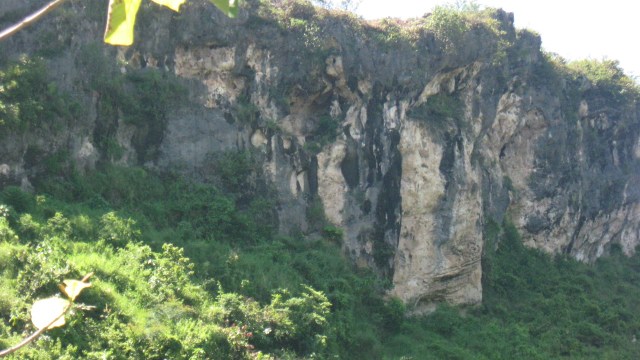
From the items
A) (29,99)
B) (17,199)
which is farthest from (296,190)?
(17,199)

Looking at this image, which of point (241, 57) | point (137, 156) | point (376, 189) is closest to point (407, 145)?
point (376, 189)

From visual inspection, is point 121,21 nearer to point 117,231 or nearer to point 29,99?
point 117,231

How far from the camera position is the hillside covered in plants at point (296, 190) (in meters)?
10.3

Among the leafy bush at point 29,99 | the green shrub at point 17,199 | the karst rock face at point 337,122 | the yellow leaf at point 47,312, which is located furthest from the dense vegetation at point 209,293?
the yellow leaf at point 47,312

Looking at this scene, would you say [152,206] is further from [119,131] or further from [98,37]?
[98,37]

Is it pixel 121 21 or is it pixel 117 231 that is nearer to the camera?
pixel 121 21

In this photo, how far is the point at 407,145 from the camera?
15844 mm

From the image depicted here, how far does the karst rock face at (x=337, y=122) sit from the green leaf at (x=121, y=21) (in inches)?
403

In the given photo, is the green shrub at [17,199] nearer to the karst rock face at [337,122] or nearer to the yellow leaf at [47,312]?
the karst rock face at [337,122]

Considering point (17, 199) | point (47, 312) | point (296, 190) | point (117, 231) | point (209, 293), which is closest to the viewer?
point (47, 312)

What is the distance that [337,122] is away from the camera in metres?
15.2

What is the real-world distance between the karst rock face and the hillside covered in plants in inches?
1.5

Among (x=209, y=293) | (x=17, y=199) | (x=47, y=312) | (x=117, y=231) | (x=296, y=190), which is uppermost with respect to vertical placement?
(x=47, y=312)

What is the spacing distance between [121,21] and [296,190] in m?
12.7
